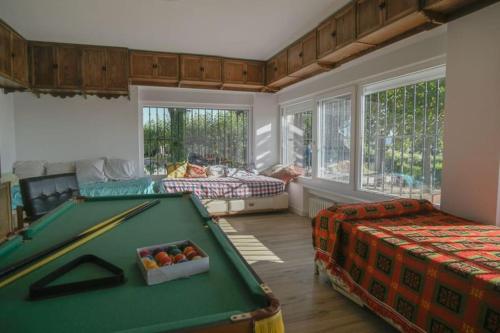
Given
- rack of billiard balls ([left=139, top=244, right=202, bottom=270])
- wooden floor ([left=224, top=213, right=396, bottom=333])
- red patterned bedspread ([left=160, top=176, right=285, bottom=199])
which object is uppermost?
rack of billiard balls ([left=139, top=244, right=202, bottom=270])

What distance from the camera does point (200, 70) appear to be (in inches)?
185

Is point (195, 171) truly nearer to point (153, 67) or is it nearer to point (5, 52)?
point (153, 67)

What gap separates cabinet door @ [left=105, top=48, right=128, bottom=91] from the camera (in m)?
4.28

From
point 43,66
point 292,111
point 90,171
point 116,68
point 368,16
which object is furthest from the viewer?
point 292,111

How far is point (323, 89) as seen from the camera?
4281 mm

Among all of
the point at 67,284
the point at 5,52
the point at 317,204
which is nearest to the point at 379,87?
the point at 317,204

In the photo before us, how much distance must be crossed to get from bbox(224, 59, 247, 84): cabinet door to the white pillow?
6.88 ft

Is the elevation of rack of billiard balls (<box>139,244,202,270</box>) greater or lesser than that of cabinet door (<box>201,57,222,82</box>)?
lesser

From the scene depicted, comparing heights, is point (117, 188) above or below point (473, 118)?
below

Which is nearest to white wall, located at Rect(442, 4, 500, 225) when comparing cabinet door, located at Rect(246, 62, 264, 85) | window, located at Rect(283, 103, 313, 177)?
window, located at Rect(283, 103, 313, 177)

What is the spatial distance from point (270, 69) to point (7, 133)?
3.96 m

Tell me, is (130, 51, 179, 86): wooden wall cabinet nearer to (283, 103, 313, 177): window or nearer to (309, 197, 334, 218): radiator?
(283, 103, 313, 177): window

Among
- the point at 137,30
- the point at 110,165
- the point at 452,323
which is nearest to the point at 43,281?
the point at 452,323

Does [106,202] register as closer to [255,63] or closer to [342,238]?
[342,238]
